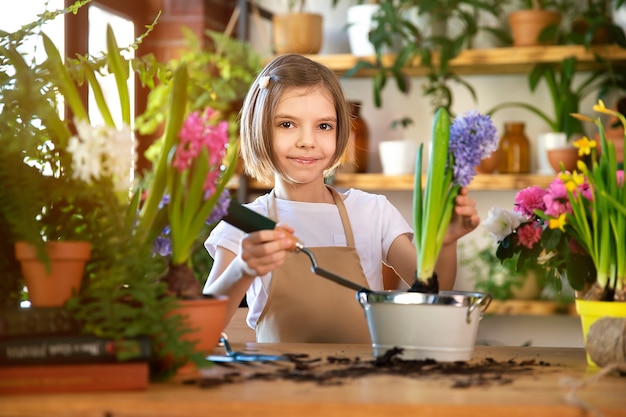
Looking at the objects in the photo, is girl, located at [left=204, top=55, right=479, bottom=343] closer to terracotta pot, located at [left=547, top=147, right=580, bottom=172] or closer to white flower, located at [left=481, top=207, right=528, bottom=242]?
white flower, located at [left=481, top=207, right=528, bottom=242]

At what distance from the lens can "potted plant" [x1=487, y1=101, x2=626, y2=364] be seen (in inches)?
49.8

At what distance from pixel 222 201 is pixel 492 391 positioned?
437 mm

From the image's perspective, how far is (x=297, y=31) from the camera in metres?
3.69

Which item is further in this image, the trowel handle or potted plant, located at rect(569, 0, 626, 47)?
potted plant, located at rect(569, 0, 626, 47)

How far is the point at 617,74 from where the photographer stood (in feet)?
11.6

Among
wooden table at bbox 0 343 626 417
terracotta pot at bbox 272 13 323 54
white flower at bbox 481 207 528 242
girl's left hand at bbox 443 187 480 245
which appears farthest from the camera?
terracotta pot at bbox 272 13 323 54

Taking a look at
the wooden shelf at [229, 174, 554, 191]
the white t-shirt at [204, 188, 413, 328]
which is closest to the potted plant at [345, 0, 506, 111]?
the wooden shelf at [229, 174, 554, 191]

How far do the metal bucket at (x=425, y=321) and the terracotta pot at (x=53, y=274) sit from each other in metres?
0.40

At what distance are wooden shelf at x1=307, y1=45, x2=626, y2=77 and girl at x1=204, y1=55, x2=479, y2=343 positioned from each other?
161 cm

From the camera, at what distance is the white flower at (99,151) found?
1048mm

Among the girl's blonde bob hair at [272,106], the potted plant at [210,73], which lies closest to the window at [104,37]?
the potted plant at [210,73]

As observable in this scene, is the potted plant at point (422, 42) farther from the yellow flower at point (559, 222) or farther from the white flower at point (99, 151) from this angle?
the white flower at point (99, 151)

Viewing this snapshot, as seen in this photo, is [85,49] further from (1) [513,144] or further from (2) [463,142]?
(2) [463,142]

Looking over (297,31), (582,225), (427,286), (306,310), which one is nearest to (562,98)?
(297,31)
